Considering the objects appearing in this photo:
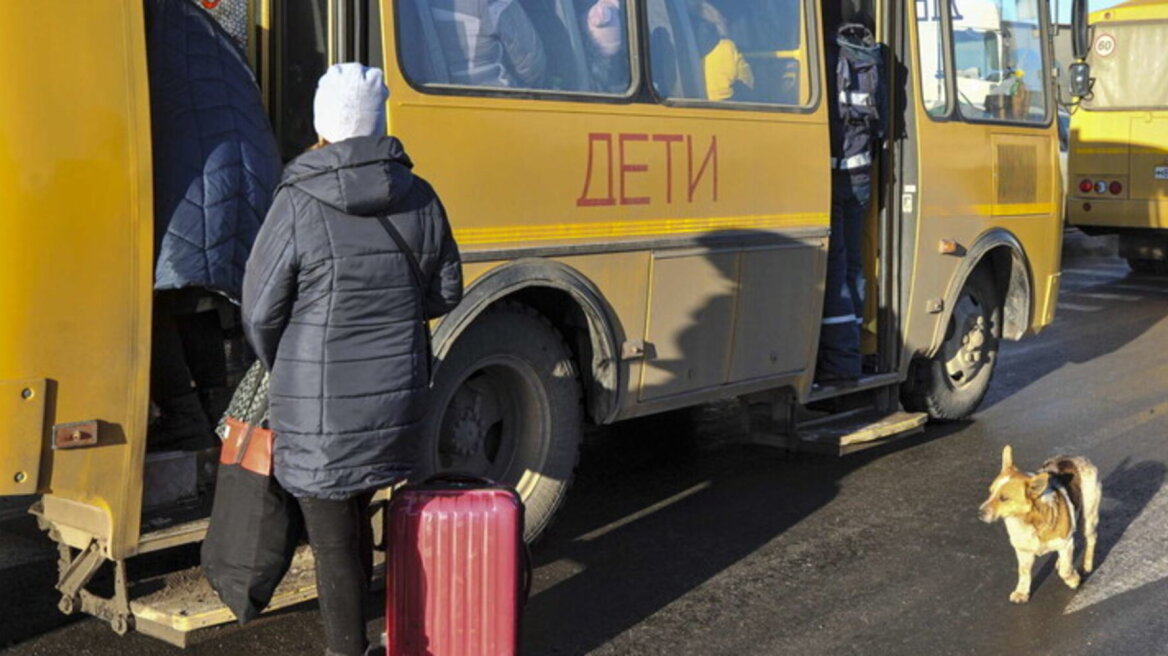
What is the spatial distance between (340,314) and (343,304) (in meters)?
0.03

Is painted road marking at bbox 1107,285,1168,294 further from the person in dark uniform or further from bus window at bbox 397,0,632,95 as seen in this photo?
bus window at bbox 397,0,632,95

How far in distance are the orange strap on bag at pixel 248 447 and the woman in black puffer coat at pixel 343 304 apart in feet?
0.18

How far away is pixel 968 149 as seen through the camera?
8148mm

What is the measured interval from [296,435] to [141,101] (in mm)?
1168

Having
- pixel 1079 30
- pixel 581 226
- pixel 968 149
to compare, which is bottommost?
pixel 581 226

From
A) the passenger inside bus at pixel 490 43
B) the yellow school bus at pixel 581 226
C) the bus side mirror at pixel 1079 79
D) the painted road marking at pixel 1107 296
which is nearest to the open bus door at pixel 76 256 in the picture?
the yellow school bus at pixel 581 226

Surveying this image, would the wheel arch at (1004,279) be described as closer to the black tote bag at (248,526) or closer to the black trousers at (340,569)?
the black trousers at (340,569)

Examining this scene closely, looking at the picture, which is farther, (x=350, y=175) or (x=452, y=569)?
(x=452, y=569)

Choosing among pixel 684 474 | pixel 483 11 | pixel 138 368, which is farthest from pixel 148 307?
pixel 684 474

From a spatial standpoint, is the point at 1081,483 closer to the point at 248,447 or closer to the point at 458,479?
the point at 458,479

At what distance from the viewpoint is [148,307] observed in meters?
4.35

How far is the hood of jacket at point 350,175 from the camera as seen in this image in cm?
382

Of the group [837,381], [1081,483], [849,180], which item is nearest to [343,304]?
[1081,483]

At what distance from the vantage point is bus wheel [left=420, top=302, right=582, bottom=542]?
5512 mm
